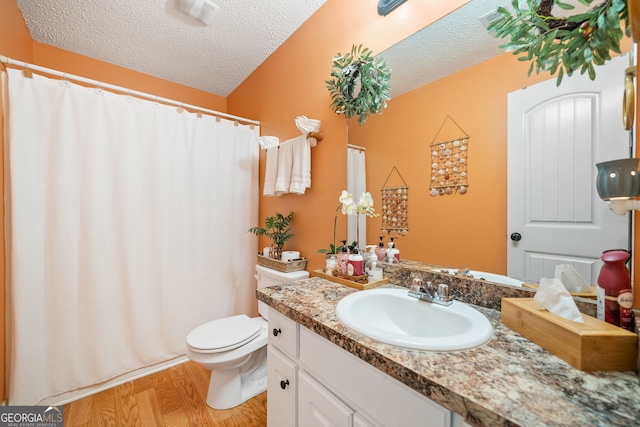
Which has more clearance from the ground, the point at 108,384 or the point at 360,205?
the point at 360,205

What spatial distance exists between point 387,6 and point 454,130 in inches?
28.5

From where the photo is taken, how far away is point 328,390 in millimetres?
752

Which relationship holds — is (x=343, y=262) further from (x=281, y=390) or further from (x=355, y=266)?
(x=281, y=390)

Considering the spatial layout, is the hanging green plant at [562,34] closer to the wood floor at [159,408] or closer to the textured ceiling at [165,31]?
the textured ceiling at [165,31]

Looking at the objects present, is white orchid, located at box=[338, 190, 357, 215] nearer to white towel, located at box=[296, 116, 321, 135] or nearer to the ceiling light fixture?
white towel, located at box=[296, 116, 321, 135]

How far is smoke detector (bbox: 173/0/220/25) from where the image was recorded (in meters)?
1.50

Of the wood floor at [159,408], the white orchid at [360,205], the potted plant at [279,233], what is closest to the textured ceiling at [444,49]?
the white orchid at [360,205]

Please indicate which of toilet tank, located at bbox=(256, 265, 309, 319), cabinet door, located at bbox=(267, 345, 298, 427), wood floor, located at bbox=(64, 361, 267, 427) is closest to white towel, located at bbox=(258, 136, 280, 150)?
toilet tank, located at bbox=(256, 265, 309, 319)

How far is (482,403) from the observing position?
0.43m

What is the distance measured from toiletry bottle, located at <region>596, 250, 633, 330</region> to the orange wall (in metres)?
0.99

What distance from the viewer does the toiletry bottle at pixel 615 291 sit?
59 cm

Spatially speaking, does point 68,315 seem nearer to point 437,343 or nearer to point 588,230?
point 437,343

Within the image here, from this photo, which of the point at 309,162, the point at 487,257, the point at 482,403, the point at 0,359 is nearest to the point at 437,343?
the point at 482,403

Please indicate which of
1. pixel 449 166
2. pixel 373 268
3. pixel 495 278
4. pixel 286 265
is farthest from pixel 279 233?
pixel 495 278
